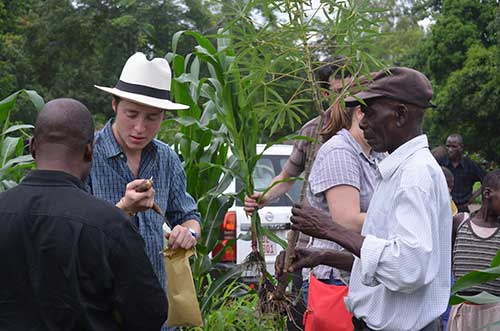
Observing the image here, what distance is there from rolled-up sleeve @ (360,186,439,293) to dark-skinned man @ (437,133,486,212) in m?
6.95

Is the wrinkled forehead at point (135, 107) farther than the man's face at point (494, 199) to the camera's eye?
No

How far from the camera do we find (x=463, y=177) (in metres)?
9.79

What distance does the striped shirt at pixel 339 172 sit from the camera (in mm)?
3623

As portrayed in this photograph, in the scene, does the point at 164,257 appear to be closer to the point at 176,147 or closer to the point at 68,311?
the point at 68,311

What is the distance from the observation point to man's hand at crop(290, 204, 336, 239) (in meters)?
3.05

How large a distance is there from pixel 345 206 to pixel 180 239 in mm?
743

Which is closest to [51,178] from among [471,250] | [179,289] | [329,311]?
[179,289]

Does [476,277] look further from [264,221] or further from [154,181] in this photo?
[264,221]

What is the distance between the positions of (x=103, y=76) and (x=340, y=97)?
22961mm

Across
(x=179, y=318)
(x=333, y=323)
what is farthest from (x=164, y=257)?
(x=333, y=323)

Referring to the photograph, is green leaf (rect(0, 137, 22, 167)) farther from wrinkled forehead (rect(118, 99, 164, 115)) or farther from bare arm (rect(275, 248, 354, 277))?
bare arm (rect(275, 248, 354, 277))

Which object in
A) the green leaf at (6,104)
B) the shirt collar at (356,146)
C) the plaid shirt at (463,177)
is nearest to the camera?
the shirt collar at (356,146)

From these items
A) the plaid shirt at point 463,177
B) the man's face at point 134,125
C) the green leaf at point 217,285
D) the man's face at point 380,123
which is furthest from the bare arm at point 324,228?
the plaid shirt at point 463,177

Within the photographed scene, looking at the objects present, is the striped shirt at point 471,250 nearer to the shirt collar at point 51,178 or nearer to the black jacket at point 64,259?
the black jacket at point 64,259
